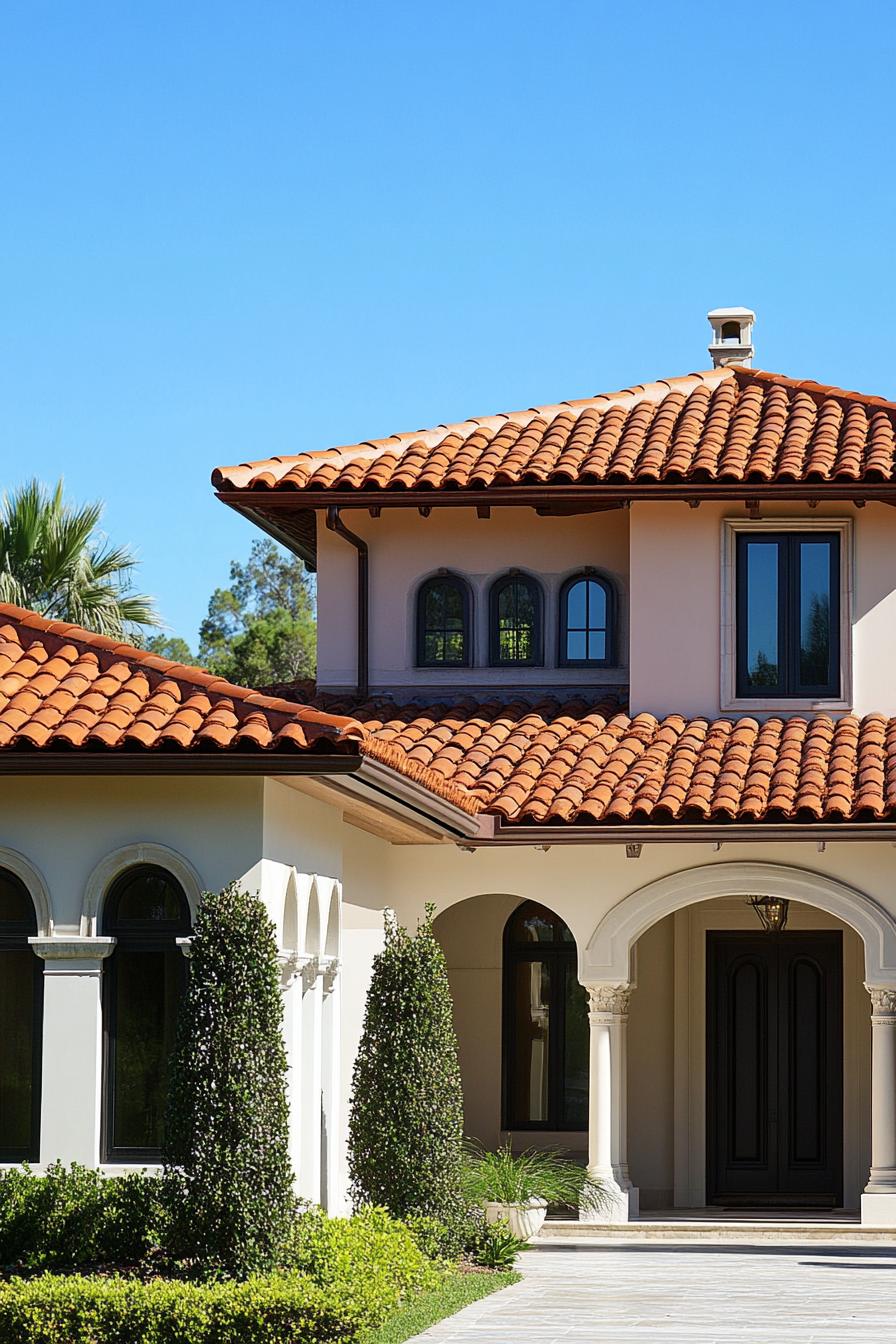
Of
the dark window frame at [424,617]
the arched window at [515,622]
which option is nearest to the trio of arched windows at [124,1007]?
the dark window frame at [424,617]

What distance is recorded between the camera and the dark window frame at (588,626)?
21.3m

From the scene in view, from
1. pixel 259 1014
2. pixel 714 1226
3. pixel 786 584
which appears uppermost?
pixel 786 584

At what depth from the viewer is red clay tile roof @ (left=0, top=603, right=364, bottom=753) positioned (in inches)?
507

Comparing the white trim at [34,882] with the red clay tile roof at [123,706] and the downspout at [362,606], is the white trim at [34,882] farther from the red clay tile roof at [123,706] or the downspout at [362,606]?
the downspout at [362,606]

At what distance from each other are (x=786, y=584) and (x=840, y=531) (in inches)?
29.3

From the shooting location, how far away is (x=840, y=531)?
Result: 20531 mm

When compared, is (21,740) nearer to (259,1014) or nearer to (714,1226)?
(259,1014)

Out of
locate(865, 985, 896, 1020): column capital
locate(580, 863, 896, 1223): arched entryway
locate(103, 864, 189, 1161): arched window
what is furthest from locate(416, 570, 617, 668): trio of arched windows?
locate(103, 864, 189, 1161): arched window

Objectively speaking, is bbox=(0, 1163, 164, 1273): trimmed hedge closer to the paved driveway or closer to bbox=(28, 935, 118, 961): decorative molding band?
bbox=(28, 935, 118, 961): decorative molding band

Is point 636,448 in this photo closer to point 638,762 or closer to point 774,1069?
point 638,762

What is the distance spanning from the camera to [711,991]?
21.1m

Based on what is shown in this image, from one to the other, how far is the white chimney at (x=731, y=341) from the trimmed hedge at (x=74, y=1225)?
14.6m

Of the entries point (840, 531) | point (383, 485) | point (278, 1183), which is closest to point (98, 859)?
point (278, 1183)

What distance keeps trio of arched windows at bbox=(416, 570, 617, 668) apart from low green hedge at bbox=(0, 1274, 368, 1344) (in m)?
10.2
